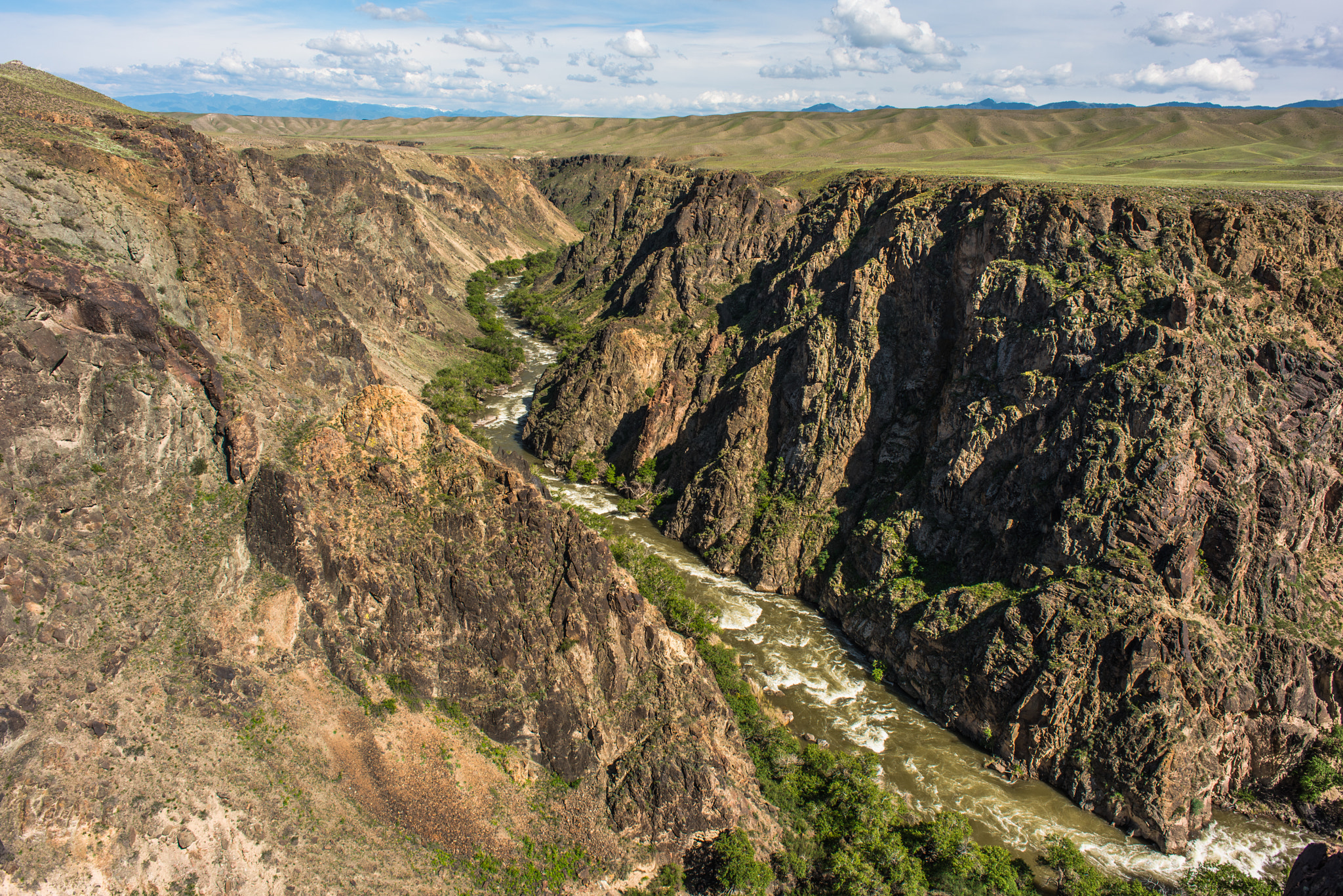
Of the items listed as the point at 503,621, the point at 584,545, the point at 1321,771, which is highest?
the point at 584,545

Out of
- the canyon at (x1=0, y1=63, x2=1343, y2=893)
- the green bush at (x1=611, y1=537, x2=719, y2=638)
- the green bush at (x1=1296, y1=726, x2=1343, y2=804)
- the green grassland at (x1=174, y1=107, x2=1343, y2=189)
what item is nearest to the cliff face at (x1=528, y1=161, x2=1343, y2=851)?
the canyon at (x1=0, y1=63, x2=1343, y2=893)

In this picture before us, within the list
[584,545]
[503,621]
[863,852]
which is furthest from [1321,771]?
[503,621]

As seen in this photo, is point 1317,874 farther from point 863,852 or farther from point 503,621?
point 503,621

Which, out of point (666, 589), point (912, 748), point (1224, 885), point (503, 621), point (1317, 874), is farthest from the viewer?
point (666, 589)

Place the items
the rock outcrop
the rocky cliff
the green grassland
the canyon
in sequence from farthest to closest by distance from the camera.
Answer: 1. the green grassland
2. the canyon
3. the rocky cliff
4. the rock outcrop

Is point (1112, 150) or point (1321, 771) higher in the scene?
point (1112, 150)

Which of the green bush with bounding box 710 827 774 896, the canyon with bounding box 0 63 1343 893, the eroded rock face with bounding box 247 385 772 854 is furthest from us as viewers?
the eroded rock face with bounding box 247 385 772 854

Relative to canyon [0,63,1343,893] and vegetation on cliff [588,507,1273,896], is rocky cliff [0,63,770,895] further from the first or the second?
vegetation on cliff [588,507,1273,896]

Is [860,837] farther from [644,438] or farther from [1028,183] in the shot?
[1028,183]
